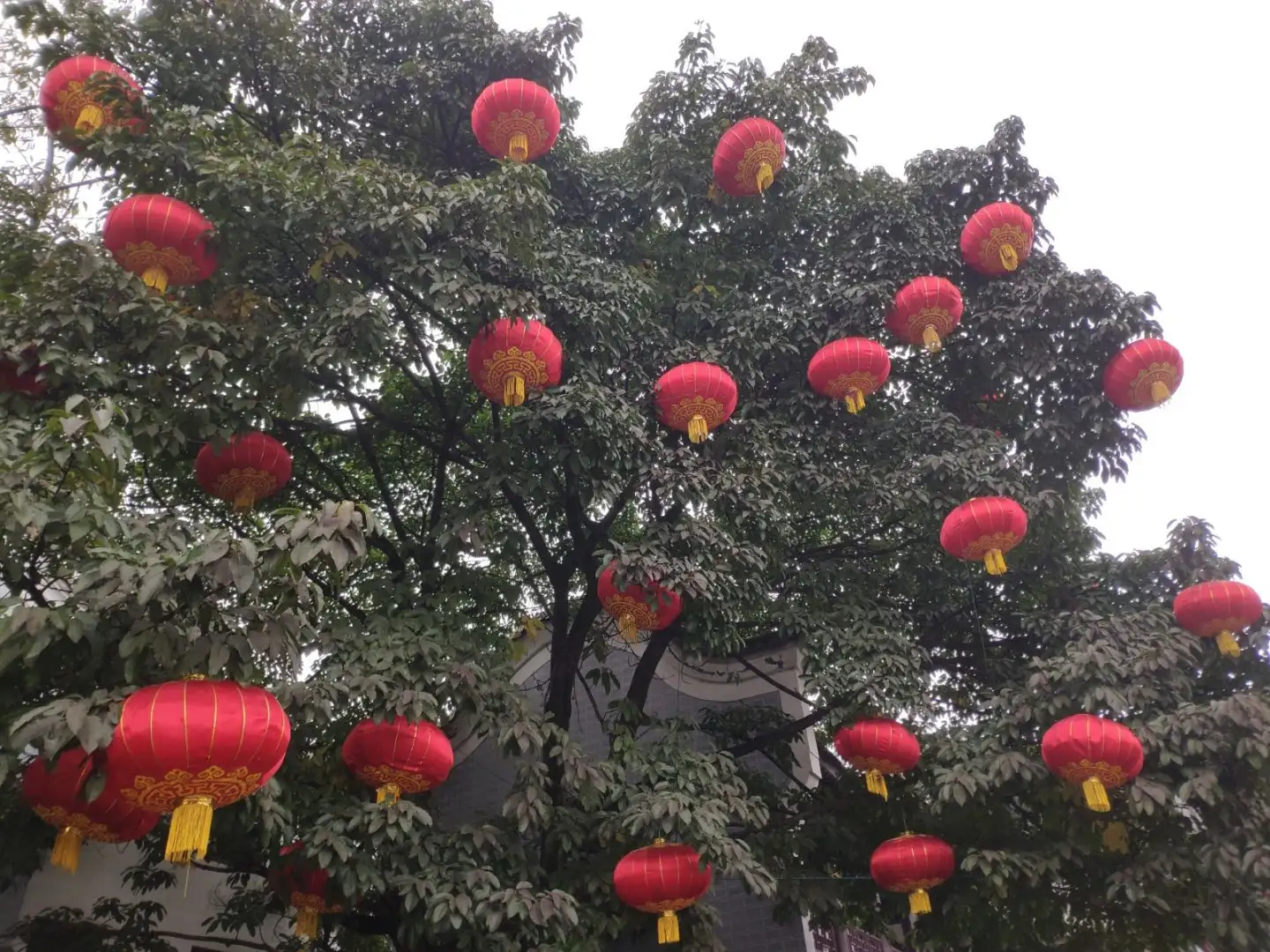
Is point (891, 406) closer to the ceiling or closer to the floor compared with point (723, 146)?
closer to the floor

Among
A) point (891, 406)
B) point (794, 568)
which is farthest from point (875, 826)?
point (891, 406)

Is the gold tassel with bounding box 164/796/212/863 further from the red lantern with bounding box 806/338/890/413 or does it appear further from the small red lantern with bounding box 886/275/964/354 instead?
the small red lantern with bounding box 886/275/964/354

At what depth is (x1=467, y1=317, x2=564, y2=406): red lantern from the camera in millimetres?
5586

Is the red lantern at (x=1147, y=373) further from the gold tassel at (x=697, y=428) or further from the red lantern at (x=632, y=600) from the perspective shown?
the red lantern at (x=632, y=600)

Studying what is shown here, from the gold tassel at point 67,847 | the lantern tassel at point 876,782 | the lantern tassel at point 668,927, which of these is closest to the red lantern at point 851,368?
the lantern tassel at point 876,782

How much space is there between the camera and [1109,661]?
5816 mm

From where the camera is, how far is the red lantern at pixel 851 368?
6.47 metres

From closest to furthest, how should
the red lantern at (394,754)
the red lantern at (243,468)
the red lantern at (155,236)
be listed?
the red lantern at (394,754), the red lantern at (155,236), the red lantern at (243,468)

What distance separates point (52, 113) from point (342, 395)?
2.51m

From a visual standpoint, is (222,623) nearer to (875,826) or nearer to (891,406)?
(875,826)

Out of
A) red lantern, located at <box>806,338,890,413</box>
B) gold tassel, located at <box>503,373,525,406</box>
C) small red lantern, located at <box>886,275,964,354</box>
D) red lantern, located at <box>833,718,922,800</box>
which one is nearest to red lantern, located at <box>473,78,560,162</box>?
gold tassel, located at <box>503,373,525,406</box>

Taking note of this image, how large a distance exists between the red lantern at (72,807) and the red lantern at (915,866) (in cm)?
437

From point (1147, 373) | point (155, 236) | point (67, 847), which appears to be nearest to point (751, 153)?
point (1147, 373)

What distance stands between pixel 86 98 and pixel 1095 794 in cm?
701
